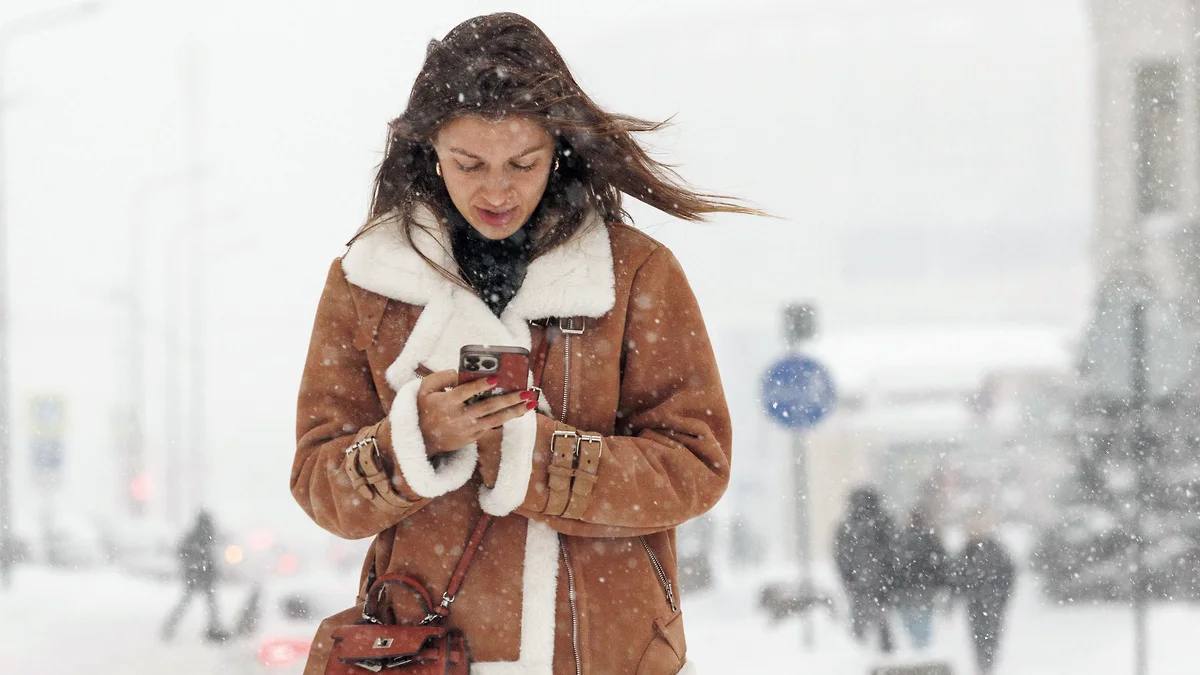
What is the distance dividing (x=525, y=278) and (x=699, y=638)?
823 cm

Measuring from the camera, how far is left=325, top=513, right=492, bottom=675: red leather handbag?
70.9 inches

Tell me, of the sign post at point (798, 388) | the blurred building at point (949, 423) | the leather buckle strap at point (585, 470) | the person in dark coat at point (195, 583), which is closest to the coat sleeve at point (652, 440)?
the leather buckle strap at point (585, 470)

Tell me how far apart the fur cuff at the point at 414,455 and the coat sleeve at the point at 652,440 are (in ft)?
0.19

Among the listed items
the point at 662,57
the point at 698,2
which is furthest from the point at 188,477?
the point at 698,2

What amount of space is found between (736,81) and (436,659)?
2467 cm

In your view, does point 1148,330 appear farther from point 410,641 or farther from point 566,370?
point 410,641

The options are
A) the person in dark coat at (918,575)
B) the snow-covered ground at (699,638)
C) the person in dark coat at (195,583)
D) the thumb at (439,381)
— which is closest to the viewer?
the thumb at (439,381)

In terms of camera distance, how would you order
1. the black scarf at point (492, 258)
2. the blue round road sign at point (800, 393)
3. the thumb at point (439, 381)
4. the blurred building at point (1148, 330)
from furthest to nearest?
the blurred building at point (1148, 330) < the blue round road sign at point (800, 393) < the black scarf at point (492, 258) < the thumb at point (439, 381)

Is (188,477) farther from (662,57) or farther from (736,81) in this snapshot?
(736,81)

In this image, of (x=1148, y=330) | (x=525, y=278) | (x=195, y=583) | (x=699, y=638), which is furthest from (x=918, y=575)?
(x=525, y=278)

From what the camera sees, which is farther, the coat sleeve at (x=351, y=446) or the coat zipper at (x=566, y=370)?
the coat zipper at (x=566, y=370)

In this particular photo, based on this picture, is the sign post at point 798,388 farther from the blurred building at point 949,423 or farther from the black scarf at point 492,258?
the black scarf at point 492,258

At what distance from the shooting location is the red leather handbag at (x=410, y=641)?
70.9 inches

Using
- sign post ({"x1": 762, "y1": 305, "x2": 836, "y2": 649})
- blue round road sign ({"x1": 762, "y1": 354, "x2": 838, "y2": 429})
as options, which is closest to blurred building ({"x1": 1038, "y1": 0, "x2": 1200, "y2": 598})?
sign post ({"x1": 762, "y1": 305, "x2": 836, "y2": 649})
